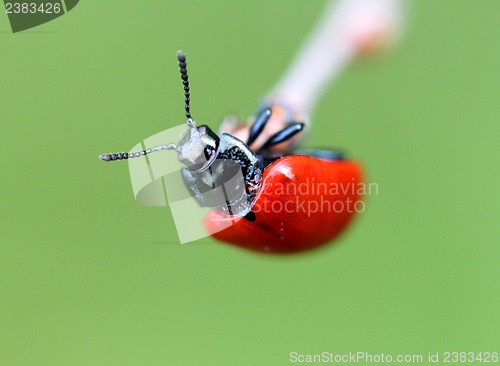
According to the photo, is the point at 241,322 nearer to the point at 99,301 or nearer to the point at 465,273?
the point at 99,301

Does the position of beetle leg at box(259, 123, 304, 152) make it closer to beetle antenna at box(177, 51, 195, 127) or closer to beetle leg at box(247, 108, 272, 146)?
beetle leg at box(247, 108, 272, 146)

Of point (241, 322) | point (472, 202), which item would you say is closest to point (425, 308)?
point (472, 202)

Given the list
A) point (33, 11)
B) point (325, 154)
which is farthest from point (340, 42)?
point (33, 11)

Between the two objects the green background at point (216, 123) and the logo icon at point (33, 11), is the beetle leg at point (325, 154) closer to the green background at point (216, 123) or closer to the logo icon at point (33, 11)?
the green background at point (216, 123)

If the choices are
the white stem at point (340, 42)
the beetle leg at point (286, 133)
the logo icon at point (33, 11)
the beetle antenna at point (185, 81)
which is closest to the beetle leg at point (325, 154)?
the beetle leg at point (286, 133)

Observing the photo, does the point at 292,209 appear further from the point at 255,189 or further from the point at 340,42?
the point at 340,42

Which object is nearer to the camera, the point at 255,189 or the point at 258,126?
the point at 255,189
